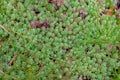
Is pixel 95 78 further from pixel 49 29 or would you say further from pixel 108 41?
pixel 49 29

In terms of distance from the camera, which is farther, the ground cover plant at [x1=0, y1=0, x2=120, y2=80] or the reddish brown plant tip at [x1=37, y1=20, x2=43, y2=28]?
the reddish brown plant tip at [x1=37, y1=20, x2=43, y2=28]

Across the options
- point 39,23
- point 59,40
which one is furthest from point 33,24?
point 59,40

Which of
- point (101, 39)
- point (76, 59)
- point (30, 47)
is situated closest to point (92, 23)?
point (101, 39)

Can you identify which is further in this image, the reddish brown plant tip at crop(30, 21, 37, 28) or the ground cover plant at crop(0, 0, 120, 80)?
the reddish brown plant tip at crop(30, 21, 37, 28)

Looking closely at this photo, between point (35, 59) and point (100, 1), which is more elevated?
point (100, 1)

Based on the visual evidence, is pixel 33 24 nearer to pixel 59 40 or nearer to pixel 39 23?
pixel 39 23

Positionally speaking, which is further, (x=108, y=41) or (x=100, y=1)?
(x=100, y=1)

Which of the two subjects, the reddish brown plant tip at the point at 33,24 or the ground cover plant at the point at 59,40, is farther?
the reddish brown plant tip at the point at 33,24

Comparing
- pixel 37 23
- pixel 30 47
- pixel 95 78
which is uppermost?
pixel 37 23
